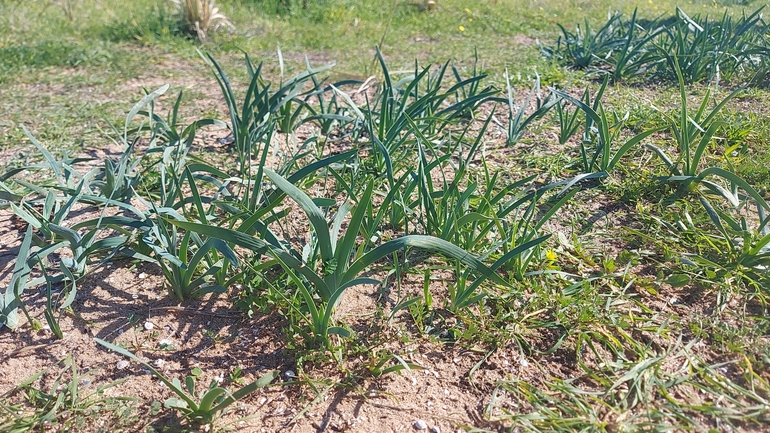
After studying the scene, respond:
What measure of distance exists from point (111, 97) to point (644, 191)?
3.48 metres

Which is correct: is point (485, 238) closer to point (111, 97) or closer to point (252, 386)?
point (252, 386)

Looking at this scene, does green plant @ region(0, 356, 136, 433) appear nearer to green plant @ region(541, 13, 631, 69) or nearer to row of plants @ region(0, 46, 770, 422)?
row of plants @ region(0, 46, 770, 422)

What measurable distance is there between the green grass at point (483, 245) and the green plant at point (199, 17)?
1962 mm

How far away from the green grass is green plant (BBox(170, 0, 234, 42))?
1.96 m

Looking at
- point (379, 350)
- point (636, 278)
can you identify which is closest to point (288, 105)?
point (379, 350)

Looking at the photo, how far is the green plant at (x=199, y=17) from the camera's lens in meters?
5.35

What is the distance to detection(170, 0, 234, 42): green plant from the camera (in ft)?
17.5

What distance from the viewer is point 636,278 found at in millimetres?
1979

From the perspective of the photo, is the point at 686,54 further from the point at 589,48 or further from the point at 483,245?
the point at 483,245

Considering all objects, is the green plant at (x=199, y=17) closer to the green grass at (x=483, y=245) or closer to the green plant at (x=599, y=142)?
the green grass at (x=483, y=245)

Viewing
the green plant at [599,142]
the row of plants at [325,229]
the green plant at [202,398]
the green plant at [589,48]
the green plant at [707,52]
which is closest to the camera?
the green plant at [202,398]

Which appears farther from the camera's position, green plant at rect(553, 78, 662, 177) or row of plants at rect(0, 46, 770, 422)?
green plant at rect(553, 78, 662, 177)

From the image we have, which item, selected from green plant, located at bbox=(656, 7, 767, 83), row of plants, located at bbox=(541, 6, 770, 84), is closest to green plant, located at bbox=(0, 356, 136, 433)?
row of plants, located at bbox=(541, 6, 770, 84)

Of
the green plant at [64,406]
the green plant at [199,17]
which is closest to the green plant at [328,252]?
the green plant at [64,406]
